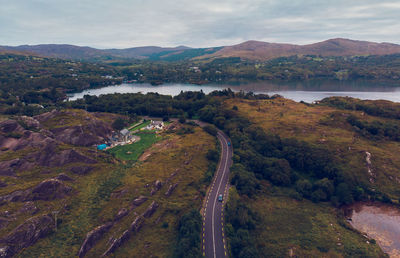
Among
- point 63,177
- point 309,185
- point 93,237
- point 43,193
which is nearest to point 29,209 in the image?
point 43,193

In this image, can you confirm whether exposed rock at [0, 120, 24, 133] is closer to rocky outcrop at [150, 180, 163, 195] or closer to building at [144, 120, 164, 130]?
building at [144, 120, 164, 130]

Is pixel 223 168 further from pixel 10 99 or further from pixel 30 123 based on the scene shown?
pixel 10 99

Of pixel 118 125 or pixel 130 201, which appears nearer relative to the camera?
pixel 130 201

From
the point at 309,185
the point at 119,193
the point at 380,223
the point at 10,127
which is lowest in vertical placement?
the point at 380,223

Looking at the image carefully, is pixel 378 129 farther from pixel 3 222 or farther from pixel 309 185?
pixel 3 222

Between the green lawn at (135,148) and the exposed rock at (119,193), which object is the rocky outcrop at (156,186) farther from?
the green lawn at (135,148)

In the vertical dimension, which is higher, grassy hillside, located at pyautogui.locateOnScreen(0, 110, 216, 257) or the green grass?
the green grass

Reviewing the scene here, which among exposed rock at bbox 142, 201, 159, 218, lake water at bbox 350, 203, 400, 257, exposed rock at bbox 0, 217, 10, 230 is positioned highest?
exposed rock at bbox 0, 217, 10, 230

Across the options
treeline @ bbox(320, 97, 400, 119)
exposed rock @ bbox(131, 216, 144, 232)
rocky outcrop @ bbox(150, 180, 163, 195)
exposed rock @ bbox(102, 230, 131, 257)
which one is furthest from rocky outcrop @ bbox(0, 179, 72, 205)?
treeline @ bbox(320, 97, 400, 119)

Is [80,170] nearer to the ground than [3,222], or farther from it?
farther from it
